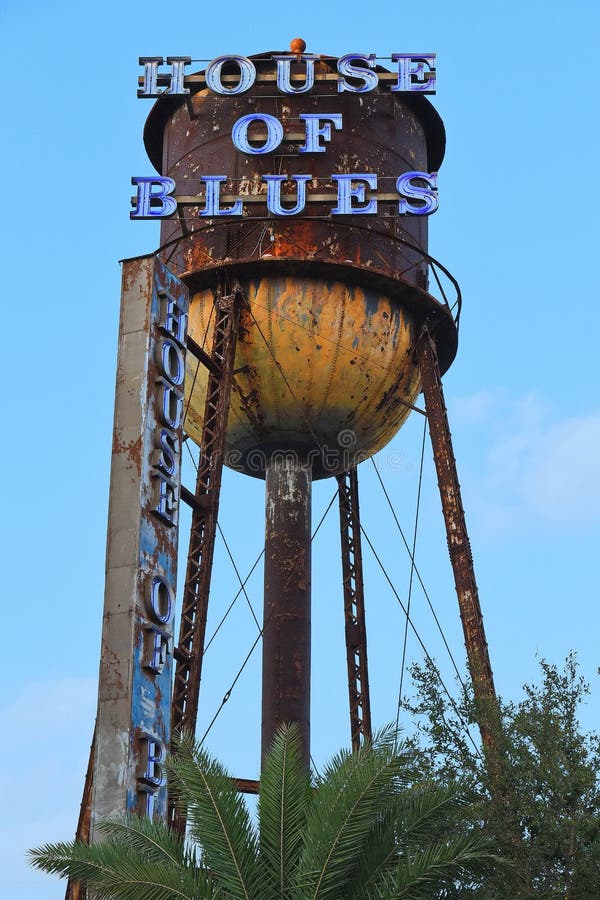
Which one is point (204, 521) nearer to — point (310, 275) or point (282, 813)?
point (310, 275)

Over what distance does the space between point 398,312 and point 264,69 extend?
5.03 m

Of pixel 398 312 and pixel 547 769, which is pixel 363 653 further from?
pixel 547 769

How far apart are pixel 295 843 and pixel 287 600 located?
11399 mm

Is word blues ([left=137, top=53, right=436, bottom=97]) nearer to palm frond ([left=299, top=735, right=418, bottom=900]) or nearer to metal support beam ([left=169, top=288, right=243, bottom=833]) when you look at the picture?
metal support beam ([left=169, top=288, right=243, bottom=833])

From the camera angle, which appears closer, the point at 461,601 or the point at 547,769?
the point at 547,769

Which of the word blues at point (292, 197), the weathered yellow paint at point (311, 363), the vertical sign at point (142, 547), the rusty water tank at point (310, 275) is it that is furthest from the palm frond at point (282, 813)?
the word blues at point (292, 197)

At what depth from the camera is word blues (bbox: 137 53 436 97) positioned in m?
28.0

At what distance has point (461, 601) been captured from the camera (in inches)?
973

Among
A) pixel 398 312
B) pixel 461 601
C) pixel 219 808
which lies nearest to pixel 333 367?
pixel 398 312

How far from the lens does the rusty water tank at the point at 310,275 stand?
26.6m

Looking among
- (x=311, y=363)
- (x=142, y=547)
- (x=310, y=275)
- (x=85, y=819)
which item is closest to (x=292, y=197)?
(x=310, y=275)

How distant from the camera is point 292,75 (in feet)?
93.0

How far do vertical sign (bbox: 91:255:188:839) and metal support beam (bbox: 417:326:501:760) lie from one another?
424 cm

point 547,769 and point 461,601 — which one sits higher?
point 461,601
